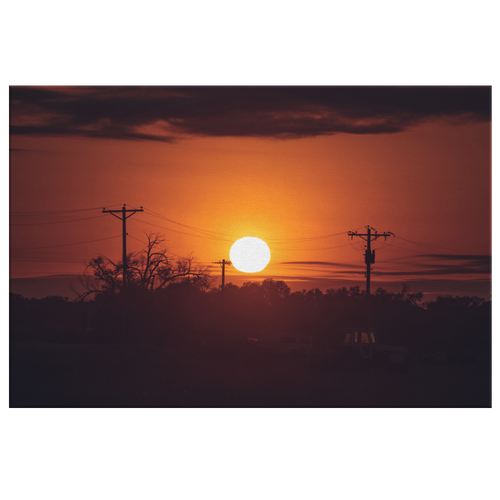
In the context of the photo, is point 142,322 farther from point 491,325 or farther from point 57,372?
point 491,325

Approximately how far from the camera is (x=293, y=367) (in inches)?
601

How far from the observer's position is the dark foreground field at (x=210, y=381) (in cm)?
1284

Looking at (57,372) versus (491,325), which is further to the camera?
(57,372)

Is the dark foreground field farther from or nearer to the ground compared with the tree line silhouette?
nearer to the ground

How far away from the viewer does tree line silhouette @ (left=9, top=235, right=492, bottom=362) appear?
611 inches

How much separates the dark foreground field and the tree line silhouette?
840mm

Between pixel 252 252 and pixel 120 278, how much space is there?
6014 millimetres

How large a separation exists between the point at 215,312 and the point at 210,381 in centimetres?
402

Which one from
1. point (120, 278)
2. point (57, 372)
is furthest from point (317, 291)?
point (57, 372)

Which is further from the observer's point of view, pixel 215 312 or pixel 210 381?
pixel 215 312

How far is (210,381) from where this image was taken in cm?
1384
